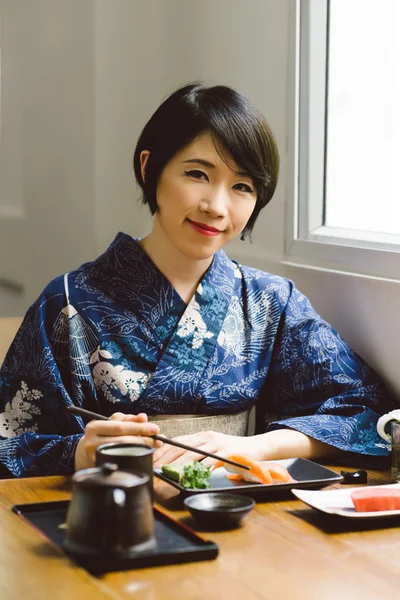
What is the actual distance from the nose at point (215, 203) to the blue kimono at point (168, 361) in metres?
0.21

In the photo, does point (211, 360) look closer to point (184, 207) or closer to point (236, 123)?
point (184, 207)

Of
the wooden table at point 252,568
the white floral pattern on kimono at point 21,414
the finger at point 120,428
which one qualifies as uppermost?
the finger at point 120,428

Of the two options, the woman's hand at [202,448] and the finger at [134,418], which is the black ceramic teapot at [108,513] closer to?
the finger at [134,418]

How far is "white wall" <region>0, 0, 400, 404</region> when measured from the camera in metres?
2.23

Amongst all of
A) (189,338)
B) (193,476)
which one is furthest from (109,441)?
(189,338)

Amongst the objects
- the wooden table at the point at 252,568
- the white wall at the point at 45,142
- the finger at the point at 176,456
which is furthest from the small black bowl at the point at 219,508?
the white wall at the point at 45,142

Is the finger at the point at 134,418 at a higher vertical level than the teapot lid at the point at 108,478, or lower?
lower

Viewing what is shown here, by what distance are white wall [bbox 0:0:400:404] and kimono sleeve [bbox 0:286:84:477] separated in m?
0.68

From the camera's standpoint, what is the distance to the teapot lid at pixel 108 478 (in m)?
1.11

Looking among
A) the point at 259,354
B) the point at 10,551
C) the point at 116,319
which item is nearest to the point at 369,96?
the point at 259,354

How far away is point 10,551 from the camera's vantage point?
1250 mm

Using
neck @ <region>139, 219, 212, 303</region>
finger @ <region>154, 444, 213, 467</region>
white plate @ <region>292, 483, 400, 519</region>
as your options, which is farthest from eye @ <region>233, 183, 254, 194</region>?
white plate @ <region>292, 483, 400, 519</region>

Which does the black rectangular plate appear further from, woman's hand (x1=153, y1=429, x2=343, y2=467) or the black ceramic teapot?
the black ceramic teapot

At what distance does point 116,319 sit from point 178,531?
0.72 m
